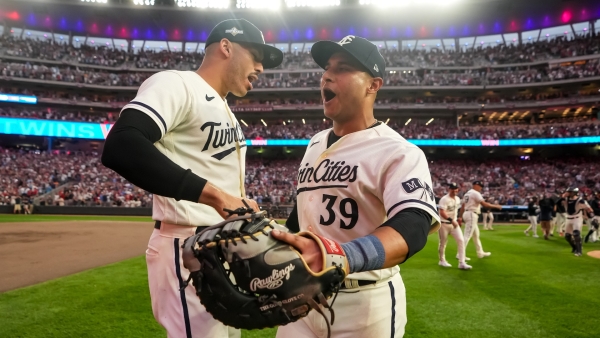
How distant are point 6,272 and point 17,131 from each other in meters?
41.8

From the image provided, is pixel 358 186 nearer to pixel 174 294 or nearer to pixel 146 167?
pixel 146 167

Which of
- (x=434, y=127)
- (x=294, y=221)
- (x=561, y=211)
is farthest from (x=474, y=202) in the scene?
(x=434, y=127)

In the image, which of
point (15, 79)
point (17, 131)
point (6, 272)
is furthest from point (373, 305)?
point (15, 79)

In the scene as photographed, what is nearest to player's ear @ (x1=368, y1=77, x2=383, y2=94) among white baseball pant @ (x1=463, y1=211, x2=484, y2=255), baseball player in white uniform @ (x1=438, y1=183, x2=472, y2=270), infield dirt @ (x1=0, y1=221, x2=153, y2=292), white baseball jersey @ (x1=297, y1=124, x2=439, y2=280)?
white baseball jersey @ (x1=297, y1=124, x2=439, y2=280)

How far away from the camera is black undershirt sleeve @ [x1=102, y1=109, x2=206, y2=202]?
1.63 m

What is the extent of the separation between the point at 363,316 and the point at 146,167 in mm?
1381

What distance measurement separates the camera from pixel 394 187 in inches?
68.3

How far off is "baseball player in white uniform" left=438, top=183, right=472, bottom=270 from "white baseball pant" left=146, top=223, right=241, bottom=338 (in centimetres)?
808

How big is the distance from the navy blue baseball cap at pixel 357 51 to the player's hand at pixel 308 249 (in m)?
1.30

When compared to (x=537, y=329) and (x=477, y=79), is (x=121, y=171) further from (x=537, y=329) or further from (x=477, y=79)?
(x=477, y=79)

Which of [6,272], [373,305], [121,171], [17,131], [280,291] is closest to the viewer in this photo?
[280,291]

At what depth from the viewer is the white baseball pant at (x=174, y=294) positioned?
208 cm

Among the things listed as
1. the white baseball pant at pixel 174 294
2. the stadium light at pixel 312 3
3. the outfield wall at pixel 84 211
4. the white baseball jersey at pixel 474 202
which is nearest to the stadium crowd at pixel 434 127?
the stadium light at pixel 312 3

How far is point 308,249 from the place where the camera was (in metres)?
1.24
